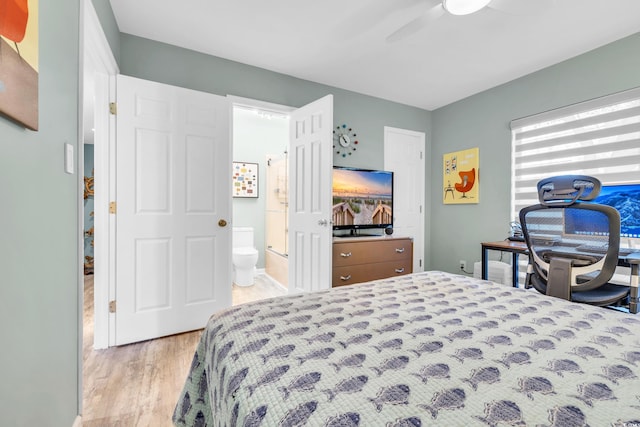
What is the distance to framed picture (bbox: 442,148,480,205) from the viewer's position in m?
3.69

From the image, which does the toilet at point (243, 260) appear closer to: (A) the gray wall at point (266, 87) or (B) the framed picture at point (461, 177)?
(A) the gray wall at point (266, 87)

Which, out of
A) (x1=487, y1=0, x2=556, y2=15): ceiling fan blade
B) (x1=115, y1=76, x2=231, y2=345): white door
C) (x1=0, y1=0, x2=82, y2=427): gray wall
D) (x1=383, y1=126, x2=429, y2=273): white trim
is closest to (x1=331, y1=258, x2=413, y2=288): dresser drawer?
(x1=383, y1=126, x2=429, y2=273): white trim

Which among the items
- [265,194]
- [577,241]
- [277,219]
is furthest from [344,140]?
[577,241]

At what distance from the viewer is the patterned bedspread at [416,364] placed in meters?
0.59

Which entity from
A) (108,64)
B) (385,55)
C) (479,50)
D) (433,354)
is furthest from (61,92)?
(479,50)

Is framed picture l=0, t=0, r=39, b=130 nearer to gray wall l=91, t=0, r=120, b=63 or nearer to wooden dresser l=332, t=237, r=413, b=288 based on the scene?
gray wall l=91, t=0, r=120, b=63

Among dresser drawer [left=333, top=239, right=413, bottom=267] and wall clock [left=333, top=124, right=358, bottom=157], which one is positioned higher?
wall clock [left=333, top=124, right=358, bottom=157]

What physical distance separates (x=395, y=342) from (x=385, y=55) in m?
2.73

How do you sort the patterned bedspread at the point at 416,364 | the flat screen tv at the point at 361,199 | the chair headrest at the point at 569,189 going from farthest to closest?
the flat screen tv at the point at 361,199 → the chair headrest at the point at 569,189 → the patterned bedspread at the point at 416,364

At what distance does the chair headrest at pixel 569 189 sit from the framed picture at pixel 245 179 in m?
3.82

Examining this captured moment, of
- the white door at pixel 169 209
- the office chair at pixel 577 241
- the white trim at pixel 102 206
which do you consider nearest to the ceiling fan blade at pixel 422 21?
the office chair at pixel 577 241

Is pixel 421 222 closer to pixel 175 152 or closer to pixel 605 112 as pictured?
pixel 605 112

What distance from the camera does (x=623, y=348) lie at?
2.81 ft

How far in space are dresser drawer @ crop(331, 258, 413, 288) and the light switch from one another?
2074 millimetres
